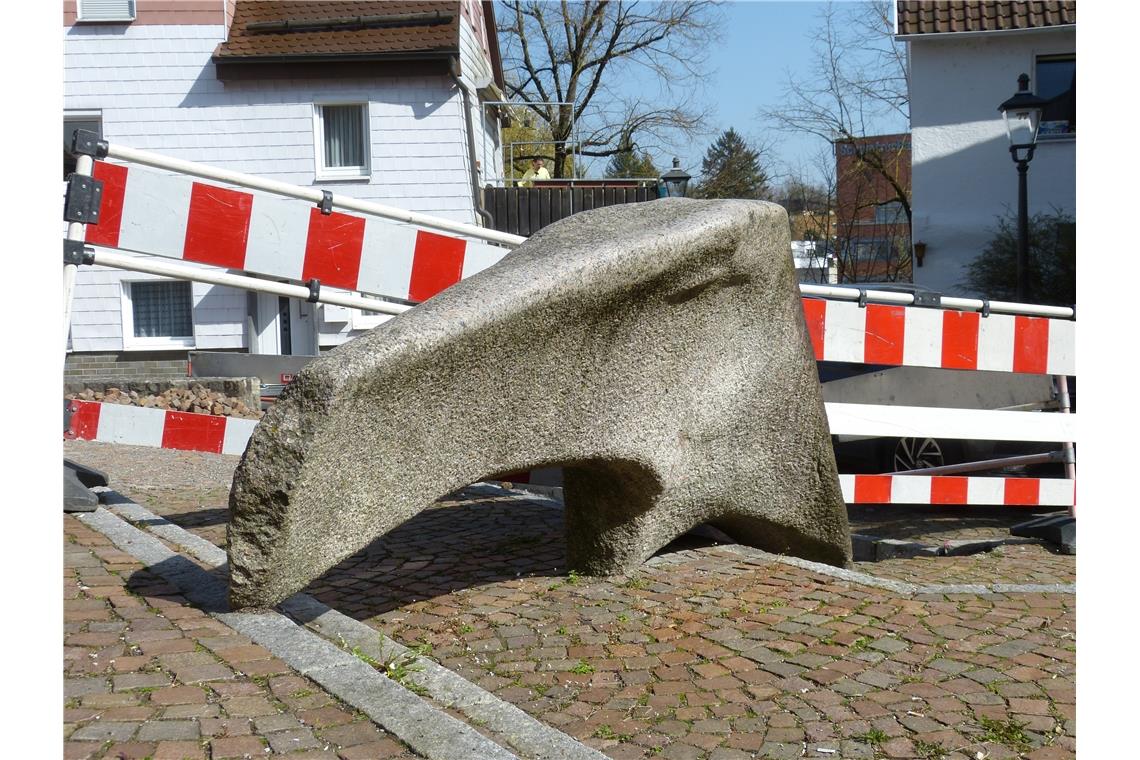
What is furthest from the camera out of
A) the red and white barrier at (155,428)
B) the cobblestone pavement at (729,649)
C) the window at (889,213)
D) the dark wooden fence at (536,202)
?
the window at (889,213)

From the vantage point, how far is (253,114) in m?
20.9

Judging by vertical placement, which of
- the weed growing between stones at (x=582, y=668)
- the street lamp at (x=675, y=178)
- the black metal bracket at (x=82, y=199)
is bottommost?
the weed growing between stones at (x=582, y=668)

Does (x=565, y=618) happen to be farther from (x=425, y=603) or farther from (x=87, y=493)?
(x=87, y=493)

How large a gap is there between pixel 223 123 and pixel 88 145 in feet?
53.0

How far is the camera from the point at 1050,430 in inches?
286

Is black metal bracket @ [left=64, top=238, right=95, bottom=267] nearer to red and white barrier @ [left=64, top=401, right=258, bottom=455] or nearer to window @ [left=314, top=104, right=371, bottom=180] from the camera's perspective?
red and white barrier @ [left=64, top=401, right=258, bottom=455]

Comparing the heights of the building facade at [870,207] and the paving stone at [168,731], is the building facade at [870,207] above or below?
above

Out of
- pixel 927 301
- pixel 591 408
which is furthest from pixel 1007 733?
pixel 927 301

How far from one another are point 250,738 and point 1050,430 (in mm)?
5597

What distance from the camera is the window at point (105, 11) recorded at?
2070cm

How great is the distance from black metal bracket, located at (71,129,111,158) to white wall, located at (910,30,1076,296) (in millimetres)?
17907

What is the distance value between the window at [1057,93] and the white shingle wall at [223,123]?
10534 mm

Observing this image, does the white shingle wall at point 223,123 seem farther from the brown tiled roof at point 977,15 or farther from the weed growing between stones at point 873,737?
the weed growing between stones at point 873,737

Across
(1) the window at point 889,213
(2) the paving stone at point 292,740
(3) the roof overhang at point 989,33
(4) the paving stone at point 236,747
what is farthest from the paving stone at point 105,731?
(1) the window at point 889,213
